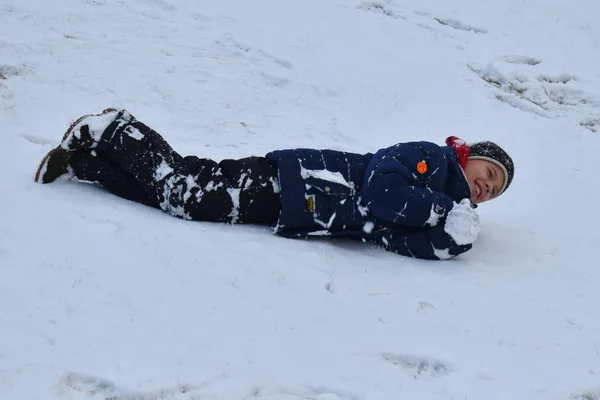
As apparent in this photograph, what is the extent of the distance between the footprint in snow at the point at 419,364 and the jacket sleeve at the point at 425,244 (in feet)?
5.40

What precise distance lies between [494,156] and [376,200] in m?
1.21

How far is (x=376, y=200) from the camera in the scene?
515cm

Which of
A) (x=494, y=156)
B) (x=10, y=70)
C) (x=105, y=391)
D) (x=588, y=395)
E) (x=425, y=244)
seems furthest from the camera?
(x=10, y=70)

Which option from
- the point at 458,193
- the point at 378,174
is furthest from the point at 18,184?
the point at 458,193

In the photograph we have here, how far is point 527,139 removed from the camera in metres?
9.02

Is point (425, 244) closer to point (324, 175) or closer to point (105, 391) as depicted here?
point (324, 175)

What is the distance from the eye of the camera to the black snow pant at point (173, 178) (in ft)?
17.3

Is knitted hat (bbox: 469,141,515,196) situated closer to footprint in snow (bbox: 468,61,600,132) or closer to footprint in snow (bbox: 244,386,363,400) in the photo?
footprint in snow (bbox: 244,386,363,400)

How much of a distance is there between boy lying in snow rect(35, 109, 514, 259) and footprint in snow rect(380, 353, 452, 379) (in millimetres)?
1607

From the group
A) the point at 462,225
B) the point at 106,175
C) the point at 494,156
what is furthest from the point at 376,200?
the point at 106,175

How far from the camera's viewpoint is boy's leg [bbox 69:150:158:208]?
17.4 feet

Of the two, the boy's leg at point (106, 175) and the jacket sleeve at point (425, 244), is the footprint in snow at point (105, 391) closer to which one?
the boy's leg at point (106, 175)

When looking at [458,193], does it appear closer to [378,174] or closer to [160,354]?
[378,174]

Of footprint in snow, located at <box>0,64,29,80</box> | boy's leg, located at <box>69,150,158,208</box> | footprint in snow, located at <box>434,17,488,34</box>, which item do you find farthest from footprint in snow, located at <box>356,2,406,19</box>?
boy's leg, located at <box>69,150,158,208</box>
